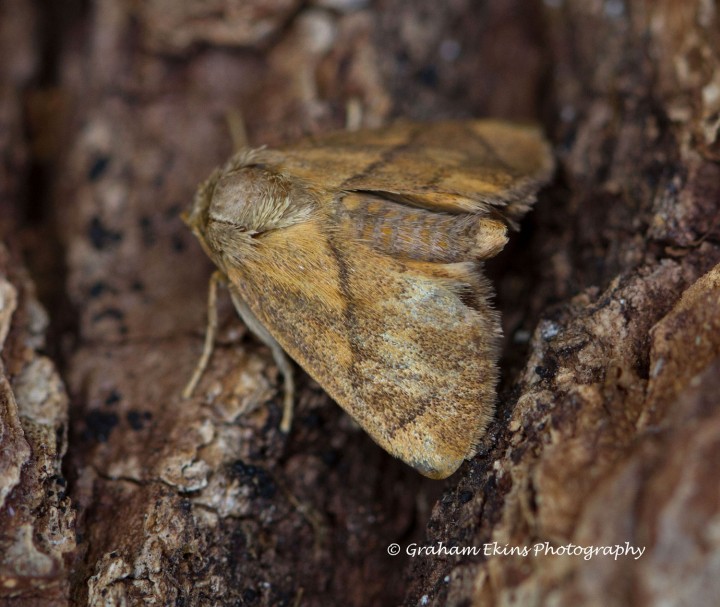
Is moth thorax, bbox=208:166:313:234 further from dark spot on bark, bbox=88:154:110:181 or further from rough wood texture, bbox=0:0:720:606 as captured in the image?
dark spot on bark, bbox=88:154:110:181

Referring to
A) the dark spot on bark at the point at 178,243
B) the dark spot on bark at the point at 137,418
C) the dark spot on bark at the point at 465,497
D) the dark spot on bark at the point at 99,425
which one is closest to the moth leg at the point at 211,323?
the dark spot on bark at the point at 137,418

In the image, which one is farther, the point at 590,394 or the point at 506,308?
the point at 506,308

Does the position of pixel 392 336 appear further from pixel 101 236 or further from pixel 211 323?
pixel 101 236

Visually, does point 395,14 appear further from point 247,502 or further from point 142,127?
point 247,502

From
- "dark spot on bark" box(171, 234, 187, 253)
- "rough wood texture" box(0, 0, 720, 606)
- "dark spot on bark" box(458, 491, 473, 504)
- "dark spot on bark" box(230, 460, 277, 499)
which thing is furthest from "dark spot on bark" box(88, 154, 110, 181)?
"dark spot on bark" box(458, 491, 473, 504)

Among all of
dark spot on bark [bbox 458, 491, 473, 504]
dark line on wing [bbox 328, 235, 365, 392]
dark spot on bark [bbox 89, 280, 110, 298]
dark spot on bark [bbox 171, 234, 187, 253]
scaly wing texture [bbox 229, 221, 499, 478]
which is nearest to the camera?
dark spot on bark [bbox 458, 491, 473, 504]

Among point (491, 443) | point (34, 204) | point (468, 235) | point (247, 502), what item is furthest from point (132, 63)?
point (491, 443)
